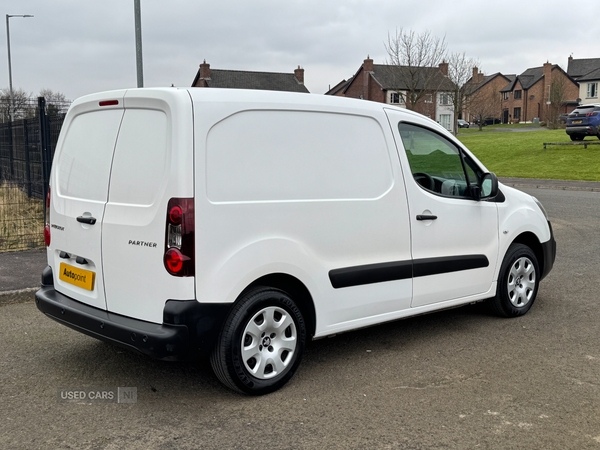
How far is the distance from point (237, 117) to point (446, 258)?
7.25 feet

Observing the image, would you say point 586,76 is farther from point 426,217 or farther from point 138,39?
point 426,217

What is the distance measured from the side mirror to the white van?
1.24 feet

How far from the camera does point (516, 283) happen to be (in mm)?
5832

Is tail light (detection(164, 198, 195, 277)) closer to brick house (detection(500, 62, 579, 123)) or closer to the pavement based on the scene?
the pavement

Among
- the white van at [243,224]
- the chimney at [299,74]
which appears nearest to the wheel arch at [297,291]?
the white van at [243,224]

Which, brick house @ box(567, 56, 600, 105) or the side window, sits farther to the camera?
brick house @ box(567, 56, 600, 105)

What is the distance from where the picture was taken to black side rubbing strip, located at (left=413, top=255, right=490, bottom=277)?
4871 millimetres

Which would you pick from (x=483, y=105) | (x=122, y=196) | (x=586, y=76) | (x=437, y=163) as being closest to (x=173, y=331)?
(x=122, y=196)

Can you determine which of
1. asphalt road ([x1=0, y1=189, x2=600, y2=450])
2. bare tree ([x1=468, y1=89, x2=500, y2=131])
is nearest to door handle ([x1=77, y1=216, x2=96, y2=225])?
asphalt road ([x1=0, y1=189, x2=600, y2=450])

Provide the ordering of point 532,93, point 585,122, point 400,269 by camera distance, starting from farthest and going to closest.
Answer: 1. point 532,93
2. point 585,122
3. point 400,269

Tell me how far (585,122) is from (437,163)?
28994 millimetres

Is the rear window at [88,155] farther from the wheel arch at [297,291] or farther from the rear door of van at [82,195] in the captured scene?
the wheel arch at [297,291]

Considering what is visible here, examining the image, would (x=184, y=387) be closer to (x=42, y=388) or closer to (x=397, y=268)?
(x=42, y=388)

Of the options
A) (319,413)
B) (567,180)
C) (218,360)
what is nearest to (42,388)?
(218,360)
